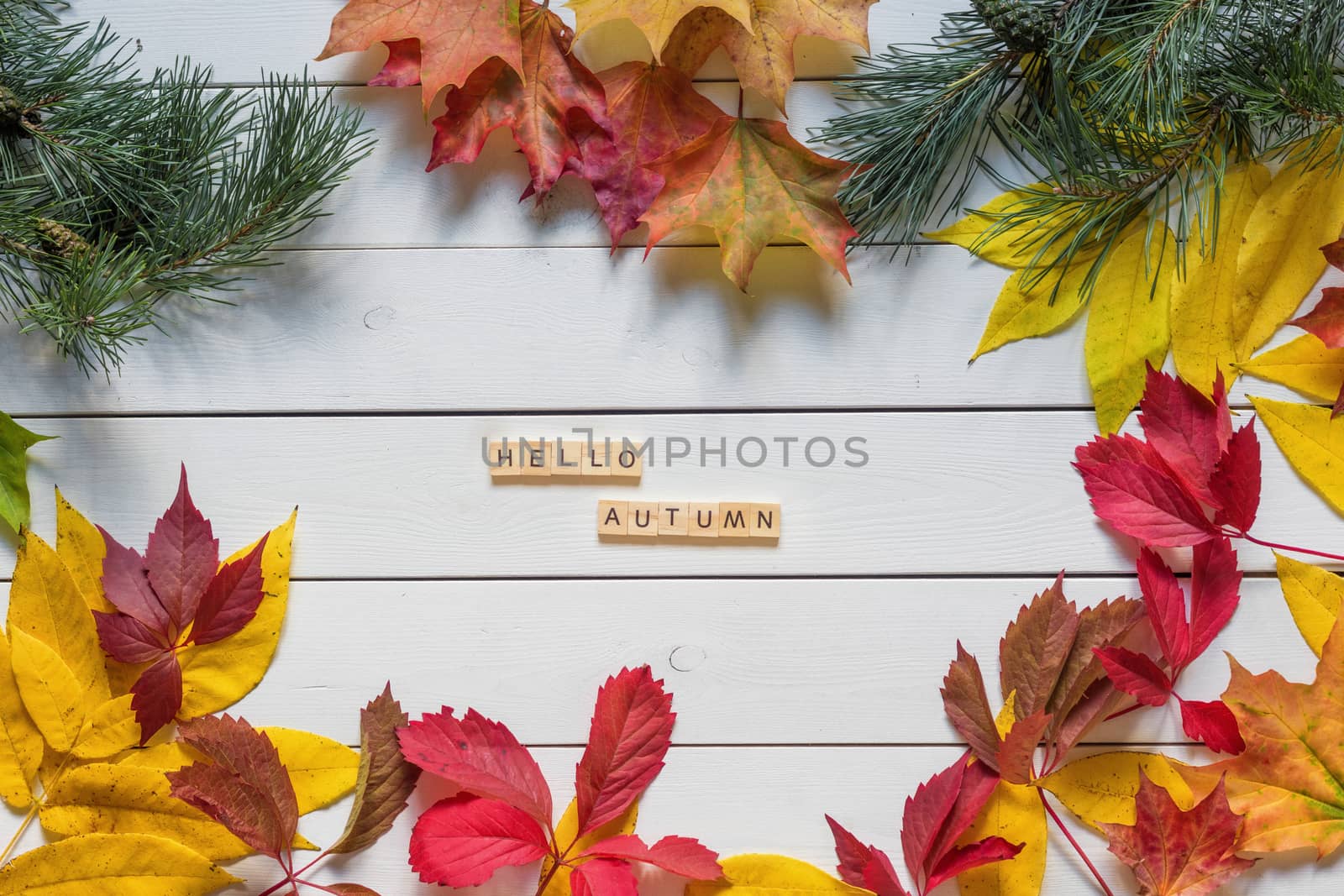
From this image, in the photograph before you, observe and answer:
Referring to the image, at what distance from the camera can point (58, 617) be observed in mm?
637

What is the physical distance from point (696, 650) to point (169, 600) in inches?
16.1

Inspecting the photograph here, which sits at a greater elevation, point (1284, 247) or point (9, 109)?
point (9, 109)

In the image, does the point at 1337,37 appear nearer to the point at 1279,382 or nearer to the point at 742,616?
the point at 1279,382

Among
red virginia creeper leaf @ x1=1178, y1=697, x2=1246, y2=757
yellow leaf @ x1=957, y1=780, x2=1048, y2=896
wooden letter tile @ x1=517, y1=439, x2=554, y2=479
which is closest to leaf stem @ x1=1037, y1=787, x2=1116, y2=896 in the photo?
yellow leaf @ x1=957, y1=780, x2=1048, y2=896

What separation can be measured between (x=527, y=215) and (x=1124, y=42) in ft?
1.48

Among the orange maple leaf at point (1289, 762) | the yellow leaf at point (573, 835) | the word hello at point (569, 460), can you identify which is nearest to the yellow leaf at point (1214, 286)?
the orange maple leaf at point (1289, 762)

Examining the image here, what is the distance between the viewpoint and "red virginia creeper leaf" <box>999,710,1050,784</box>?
1.97ft

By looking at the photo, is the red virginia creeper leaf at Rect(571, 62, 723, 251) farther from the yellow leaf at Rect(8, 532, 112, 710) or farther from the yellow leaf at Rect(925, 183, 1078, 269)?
the yellow leaf at Rect(8, 532, 112, 710)

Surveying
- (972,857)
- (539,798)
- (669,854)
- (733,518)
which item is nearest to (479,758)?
(539,798)

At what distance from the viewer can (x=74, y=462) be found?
2.17 feet

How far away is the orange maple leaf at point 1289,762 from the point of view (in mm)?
619

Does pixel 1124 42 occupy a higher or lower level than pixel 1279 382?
higher

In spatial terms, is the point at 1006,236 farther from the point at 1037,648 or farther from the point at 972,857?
the point at 972,857

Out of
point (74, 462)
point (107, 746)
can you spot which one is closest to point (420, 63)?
point (74, 462)
